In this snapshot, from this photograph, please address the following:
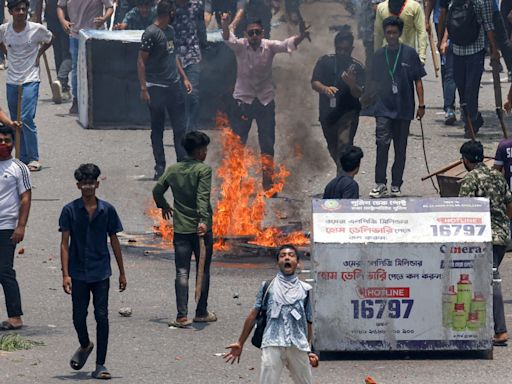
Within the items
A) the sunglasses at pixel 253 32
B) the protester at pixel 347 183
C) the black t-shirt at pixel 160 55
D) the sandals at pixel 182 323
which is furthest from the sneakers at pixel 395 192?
the sandals at pixel 182 323

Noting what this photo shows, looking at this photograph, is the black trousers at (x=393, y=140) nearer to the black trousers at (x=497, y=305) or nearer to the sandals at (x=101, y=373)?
the black trousers at (x=497, y=305)

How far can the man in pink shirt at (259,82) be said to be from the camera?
57.1 ft

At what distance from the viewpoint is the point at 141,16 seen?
70.9ft

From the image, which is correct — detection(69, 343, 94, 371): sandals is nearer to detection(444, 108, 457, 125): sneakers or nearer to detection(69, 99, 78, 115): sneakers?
detection(444, 108, 457, 125): sneakers

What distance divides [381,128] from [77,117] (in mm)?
6358

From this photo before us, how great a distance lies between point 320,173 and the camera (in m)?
18.1

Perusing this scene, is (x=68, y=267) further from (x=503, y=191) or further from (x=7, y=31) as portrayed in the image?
(x=7, y=31)

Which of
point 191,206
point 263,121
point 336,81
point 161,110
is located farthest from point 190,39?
point 191,206

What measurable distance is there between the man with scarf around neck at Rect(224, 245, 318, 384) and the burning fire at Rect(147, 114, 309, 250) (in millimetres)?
5039

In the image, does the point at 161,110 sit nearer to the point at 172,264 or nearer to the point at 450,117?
the point at 172,264

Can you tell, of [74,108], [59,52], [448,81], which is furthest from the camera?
[59,52]

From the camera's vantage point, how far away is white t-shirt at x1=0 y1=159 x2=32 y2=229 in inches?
465

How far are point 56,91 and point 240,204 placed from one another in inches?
329

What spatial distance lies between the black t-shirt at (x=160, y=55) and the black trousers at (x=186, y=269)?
5.77 m
